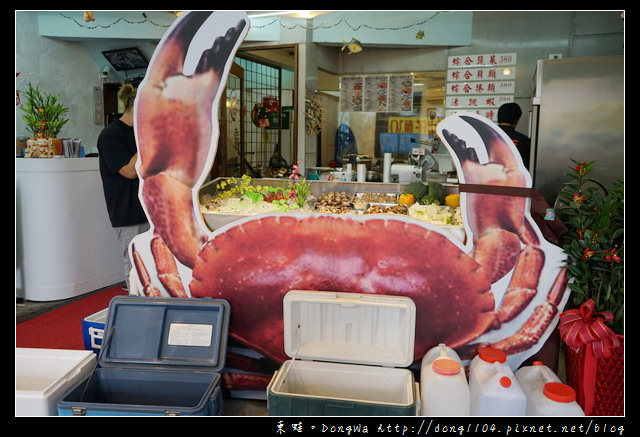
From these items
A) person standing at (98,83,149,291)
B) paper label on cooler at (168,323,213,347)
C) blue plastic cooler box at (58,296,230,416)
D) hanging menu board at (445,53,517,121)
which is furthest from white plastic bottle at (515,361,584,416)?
hanging menu board at (445,53,517,121)

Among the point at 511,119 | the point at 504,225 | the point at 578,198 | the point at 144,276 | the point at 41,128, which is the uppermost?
the point at 511,119

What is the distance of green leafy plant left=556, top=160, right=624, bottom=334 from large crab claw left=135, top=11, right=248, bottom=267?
6.88 ft

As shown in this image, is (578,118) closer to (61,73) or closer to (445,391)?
(445,391)

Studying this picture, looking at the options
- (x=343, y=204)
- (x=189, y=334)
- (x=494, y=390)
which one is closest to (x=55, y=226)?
(x=189, y=334)

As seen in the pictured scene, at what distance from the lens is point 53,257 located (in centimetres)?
450

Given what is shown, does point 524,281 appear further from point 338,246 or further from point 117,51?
point 117,51

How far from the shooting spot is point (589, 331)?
248 cm

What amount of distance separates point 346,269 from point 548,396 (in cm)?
120

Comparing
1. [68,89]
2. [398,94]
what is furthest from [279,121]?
[68,89]

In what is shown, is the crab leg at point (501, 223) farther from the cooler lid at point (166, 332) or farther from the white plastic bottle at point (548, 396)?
the cooler lid at point (166, 332)

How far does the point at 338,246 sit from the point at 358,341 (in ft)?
1.83

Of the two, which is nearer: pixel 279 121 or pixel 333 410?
pixel 333 410

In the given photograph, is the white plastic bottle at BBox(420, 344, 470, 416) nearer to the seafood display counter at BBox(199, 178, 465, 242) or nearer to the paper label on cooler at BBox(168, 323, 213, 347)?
the seafood display counter at BBox(199, 178, 465, 242)

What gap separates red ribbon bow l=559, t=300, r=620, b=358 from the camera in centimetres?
246
